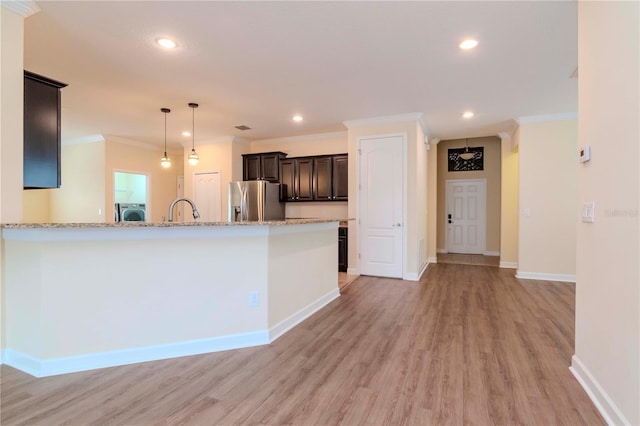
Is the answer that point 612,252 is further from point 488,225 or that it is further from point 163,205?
point 163,205

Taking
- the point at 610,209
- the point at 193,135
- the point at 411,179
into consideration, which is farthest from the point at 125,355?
the point at 193,135

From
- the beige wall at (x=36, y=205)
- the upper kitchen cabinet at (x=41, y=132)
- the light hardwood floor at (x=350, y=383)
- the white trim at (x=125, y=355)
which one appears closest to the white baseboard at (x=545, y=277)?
the light hardwood floor at (x=350, y=383)

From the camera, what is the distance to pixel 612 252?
1.67m

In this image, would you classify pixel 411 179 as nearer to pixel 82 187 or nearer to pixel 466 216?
pixel 466 216

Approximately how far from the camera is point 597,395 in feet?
5.89

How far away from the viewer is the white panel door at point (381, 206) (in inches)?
199

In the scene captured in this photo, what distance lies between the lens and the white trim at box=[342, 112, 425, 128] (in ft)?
15.9

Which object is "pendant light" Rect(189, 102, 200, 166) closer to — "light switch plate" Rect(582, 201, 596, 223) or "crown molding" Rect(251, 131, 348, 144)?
"crown molding" Rect(251, 131, 348, 144)

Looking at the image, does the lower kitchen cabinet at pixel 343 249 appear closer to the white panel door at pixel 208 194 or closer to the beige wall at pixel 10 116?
the white panel door at pixel 208 194

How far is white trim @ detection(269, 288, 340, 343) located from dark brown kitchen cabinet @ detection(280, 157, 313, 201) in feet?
8.78

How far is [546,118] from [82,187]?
9.03m

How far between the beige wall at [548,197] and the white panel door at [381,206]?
2141 mm

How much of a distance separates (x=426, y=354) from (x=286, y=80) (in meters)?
3.16

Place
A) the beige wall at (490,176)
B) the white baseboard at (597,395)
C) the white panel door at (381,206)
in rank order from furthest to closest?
the beige wall at (490,176) → the white panel door at (381,206) → the white baseboard at (597,395)
